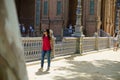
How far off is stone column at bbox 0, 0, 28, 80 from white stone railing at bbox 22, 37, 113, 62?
10690mm

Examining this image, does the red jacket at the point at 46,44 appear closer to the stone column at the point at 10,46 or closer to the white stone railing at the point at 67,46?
the white stone railing at the point at 67,46

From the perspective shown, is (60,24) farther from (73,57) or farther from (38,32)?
(73,57)

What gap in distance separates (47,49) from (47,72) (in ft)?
3.31

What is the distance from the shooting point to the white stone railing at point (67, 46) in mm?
12924

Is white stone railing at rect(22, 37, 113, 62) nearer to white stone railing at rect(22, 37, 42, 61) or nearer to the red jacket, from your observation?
white stone railing at rect(22, 37, 42, 61)

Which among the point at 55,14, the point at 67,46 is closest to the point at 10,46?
the point at 67,46

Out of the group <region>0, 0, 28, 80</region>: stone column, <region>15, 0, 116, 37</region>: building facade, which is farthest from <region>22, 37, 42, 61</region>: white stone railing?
<region>15, 0, 116, 37</region>: building facade

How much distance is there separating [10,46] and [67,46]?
16361mm

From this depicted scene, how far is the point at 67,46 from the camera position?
57.3 feet

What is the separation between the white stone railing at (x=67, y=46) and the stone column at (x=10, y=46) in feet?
35.1

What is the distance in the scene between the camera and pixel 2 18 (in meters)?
1.09

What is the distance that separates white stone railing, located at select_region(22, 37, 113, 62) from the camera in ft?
42.4

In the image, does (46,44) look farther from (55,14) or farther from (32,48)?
(55,14)

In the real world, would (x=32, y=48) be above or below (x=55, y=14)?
below
